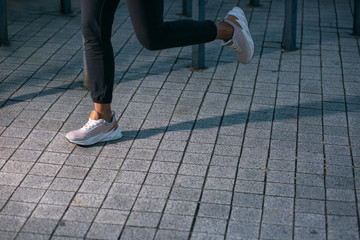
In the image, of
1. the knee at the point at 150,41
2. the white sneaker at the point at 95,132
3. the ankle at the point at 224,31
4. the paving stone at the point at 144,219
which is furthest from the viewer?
the ankle at the point at 224,31

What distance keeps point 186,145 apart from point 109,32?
34.4 inches

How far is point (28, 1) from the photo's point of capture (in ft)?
24.0

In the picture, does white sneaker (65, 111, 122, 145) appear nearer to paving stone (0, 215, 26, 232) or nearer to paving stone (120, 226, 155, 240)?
paving stone (0, 215, 26, 232)

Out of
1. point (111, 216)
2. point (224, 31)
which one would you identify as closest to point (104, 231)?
point (111, 216)

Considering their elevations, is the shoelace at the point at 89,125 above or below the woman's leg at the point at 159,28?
below

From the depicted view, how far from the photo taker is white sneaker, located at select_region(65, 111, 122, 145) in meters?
3.82

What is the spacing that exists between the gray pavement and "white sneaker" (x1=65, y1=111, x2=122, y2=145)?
0.17 feet

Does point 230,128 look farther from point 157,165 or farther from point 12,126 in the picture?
point 12,126

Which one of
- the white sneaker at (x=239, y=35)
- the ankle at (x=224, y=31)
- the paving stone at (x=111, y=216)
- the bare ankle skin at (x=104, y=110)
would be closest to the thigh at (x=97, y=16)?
the bare ankle skin at (x=104, y=110)

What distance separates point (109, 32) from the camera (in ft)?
12.2

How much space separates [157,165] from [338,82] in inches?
80.8

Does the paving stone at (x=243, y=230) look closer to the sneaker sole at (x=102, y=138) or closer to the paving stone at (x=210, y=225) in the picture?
the paving stone at (x=210, y=225)

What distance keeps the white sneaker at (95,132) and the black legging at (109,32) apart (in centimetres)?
14

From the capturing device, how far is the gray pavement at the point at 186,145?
3.04 metres
